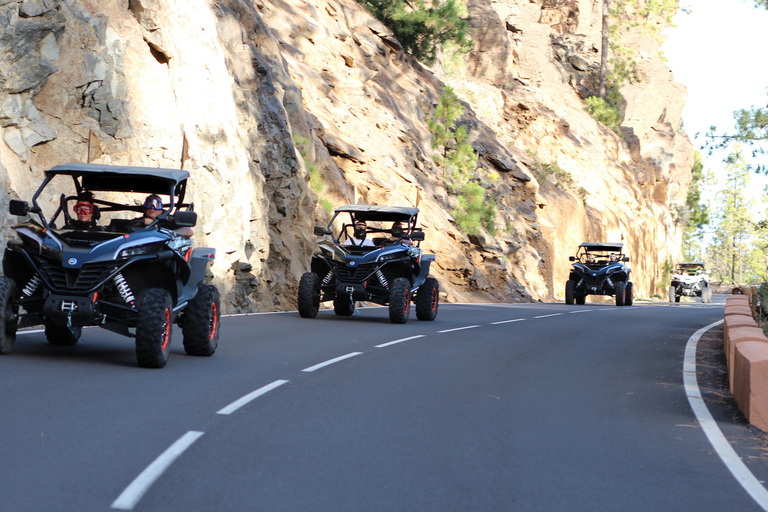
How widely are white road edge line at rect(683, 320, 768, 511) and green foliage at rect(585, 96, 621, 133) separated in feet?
175

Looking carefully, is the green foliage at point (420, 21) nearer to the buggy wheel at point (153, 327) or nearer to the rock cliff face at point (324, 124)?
the rock cliff face at point (324, 124)

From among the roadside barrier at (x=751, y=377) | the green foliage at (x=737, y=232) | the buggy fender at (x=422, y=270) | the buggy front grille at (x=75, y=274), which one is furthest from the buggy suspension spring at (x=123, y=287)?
the green foliage at (x=737, y=232)

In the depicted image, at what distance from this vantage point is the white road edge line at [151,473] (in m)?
4.68

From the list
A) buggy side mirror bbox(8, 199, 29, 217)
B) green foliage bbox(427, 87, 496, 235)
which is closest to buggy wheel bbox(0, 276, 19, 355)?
buggy side mirror bbox(8, 199, 29, 217)

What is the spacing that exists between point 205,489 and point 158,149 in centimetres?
1539

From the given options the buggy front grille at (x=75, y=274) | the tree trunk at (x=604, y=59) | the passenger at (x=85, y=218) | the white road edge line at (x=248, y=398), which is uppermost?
the tree trunk at (x=604, y=59)

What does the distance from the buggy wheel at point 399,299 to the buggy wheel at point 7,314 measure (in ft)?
26.2

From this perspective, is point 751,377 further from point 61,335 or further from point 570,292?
point 570,292

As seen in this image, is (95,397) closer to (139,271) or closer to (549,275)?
(139,271)

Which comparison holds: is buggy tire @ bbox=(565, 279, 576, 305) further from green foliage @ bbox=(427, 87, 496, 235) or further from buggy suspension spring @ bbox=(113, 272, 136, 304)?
buggy suspension spring @ bbox=(113, 272, 136, 304)

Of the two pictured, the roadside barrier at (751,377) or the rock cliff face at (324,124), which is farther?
the rock cliff face at (324,124)

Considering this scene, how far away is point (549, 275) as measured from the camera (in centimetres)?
4409

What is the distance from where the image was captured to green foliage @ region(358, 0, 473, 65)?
40.9 meters

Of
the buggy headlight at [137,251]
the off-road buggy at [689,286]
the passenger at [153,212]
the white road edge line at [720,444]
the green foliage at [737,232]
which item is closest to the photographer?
the white road edge line at [720,444]
